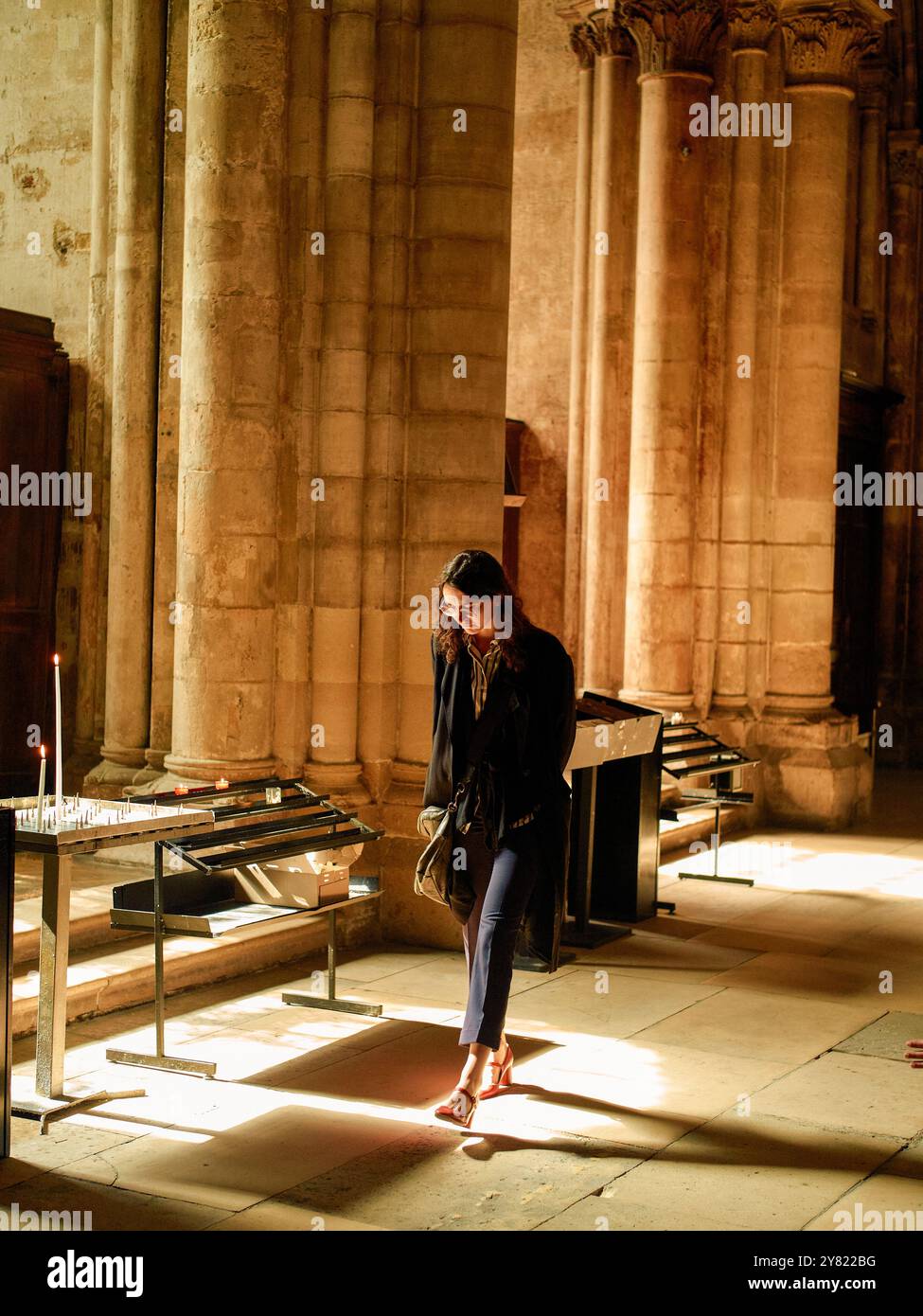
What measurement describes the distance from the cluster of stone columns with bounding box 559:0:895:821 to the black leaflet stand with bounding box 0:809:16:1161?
7511 mm

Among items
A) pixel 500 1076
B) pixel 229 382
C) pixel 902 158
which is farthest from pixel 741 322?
pixel 500 1076

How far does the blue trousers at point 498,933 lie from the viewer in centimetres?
484

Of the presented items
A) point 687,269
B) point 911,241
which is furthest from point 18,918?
point 911,241

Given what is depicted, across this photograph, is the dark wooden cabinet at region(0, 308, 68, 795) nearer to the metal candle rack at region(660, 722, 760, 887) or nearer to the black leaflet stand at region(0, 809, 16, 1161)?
the metal candle rack at region(660, 722, 760, 887)

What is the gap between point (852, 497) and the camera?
1573 centimetres

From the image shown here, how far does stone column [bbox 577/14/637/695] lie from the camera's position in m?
12.5

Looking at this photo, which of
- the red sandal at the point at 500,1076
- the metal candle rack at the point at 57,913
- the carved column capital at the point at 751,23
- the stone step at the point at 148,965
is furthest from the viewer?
the carved column capital at the point at 751,23

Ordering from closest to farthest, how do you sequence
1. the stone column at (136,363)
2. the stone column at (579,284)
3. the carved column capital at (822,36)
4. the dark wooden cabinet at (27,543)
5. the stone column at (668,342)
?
the stone column at (136,363) < the dark wooden cabinet at (27,543) < the stone column at (668,342) < the carved column capital at (822,36) < the stone column at (579,284)

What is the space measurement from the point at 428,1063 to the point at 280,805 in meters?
1.07

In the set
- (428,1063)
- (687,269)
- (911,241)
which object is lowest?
(428,1063)

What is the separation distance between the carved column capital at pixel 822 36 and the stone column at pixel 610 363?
4.35ft

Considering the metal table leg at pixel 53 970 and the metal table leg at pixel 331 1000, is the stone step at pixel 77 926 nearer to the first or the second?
the metal table leg at pixel 331 1000

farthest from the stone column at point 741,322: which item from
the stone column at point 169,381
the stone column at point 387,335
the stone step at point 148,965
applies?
the stone step at point 148,965
